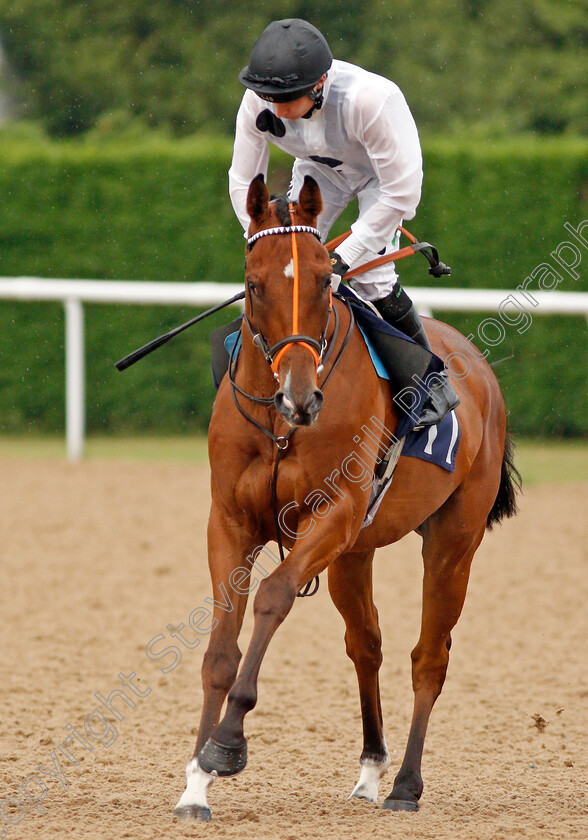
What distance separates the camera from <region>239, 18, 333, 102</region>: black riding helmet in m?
3.89

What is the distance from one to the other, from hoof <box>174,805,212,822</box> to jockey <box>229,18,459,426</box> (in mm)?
1620

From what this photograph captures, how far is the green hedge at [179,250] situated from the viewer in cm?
1259

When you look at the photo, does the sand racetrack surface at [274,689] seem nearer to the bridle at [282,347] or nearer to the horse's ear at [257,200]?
the bridle at [282,347]

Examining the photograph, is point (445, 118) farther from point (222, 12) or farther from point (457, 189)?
point (457, 189)

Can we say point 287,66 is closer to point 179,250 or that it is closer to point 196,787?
point 196,787

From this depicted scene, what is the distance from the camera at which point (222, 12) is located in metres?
18.8

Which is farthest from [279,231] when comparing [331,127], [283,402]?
[331,127]

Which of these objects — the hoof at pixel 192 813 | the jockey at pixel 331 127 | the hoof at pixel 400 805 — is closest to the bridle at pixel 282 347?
the jockey at pixel 331 127

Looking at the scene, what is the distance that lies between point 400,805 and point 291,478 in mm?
1393

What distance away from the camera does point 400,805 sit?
14.3 ft

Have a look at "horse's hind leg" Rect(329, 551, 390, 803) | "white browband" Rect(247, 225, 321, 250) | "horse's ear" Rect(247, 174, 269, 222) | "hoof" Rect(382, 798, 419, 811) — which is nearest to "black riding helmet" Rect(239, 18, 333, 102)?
"horse's ear" Rect(247, 174, 269, 222)

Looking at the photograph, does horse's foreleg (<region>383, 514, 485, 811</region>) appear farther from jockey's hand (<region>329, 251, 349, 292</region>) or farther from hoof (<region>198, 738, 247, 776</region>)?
jockey's hand (<region>329, 251, 349, 292</region>)

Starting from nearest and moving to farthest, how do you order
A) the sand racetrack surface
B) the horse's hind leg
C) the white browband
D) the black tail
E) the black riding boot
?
the white browband
the sand racetrack surface
the black riding boot
the horse's hind leg
the black tail

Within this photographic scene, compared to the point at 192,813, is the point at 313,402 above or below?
above
